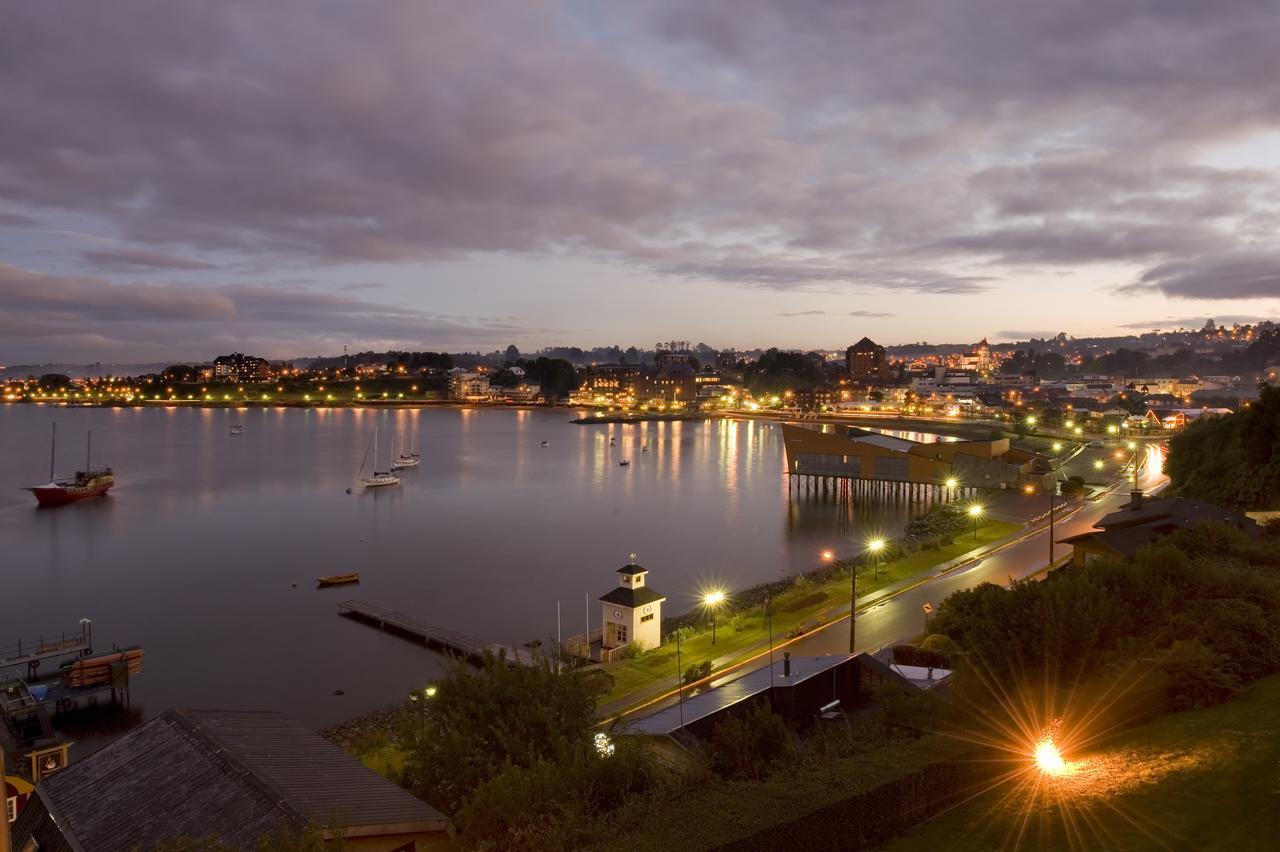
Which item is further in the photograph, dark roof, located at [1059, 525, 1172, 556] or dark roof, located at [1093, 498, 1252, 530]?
dark roof, located at [1093, 498, 1252, 530]

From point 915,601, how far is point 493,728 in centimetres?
1167

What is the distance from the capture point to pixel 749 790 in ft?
17.3

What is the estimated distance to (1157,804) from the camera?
18.9 ft

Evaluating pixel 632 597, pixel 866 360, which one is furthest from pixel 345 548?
pixel 866 360

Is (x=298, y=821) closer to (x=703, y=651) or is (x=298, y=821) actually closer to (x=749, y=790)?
(x=749, y=790)

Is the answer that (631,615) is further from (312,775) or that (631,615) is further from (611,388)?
(611,388)

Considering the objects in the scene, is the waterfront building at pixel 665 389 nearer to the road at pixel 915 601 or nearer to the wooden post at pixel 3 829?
the road at pixel 915 601

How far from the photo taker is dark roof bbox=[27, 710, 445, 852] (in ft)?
17.1

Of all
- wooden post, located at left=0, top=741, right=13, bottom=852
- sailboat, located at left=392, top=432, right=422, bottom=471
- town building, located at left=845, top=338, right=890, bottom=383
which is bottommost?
sailboat, located at left=392, top=432, right=422, bottom=471

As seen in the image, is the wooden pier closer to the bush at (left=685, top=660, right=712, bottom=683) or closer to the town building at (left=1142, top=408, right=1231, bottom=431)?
the bush at (left=685, top=660, right=712, bottom=683)

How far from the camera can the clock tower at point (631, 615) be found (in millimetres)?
15352

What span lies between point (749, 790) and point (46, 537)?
110ft

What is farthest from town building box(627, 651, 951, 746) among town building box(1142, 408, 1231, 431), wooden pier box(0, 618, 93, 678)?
town building box(1142, 408, 1231, 431)

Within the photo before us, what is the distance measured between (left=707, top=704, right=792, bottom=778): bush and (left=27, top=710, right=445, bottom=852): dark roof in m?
2.43
